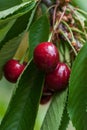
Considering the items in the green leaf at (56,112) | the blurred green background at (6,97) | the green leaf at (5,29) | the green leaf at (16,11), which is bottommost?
the blurred green background at (6,97)

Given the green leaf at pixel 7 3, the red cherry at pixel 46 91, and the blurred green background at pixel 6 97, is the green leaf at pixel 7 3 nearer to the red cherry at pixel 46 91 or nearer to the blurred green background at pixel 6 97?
the red cherry at pixel 46 91

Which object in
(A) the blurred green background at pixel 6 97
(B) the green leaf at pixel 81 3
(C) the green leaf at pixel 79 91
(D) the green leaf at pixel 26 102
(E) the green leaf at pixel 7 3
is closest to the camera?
(C) the green leaf at pixel 79 91

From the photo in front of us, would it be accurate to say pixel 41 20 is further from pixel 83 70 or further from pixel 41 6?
pixel 83 70

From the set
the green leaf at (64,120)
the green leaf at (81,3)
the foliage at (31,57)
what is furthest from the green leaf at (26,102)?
the green leaf at (81,3)

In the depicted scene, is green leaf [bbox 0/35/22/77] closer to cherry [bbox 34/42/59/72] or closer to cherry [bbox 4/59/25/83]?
cherry [bbox 4/59/25/83]

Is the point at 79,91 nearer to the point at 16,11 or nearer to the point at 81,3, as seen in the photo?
the point at 16,11

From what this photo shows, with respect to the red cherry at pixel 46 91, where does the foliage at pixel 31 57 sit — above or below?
above

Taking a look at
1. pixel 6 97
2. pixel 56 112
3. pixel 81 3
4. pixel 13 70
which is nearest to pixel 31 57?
pixel 13 70
